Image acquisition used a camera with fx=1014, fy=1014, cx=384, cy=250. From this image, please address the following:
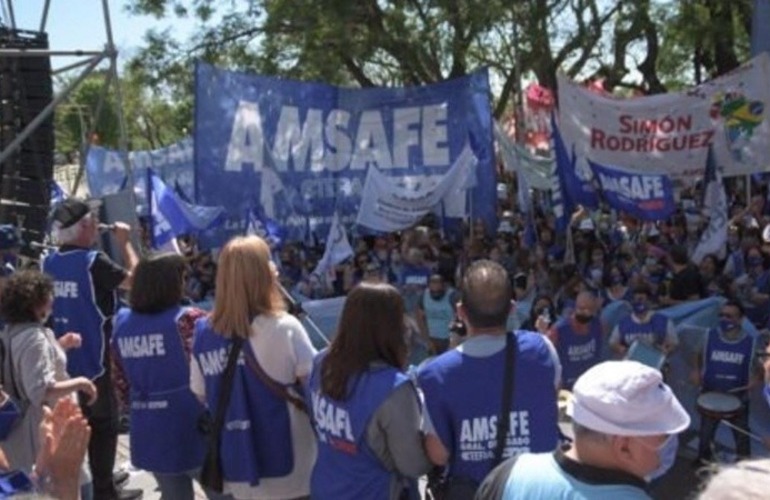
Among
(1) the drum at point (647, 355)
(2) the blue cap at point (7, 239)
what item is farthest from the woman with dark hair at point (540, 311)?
(2) the blue cap at point (7, 239)

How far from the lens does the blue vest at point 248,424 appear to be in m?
3.49

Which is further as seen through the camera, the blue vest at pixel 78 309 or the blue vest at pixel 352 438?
the blue vest at pixel 78 309

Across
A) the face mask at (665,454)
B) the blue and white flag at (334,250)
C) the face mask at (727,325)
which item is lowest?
the face mask at (727,325)

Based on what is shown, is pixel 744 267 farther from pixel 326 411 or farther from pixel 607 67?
pixel 607 67

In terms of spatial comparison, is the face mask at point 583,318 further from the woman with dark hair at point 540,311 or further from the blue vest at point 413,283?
the blue vest at point 413,283

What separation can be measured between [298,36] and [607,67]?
23.5 feet

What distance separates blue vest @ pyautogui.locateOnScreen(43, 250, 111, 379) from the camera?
4781mm

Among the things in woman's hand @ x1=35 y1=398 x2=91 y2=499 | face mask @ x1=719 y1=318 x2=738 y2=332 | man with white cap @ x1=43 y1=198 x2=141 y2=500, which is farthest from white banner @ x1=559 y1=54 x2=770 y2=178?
woman's hand @ x1=35 y1=398 x2=91 y2=499

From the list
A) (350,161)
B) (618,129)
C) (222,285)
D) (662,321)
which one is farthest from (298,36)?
(222,285)

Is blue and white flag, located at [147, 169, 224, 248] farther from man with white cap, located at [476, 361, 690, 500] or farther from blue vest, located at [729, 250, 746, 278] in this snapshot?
man with white cap, located at [476, 361, 690, 500]

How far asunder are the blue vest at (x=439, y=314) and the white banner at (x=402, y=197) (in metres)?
1.41

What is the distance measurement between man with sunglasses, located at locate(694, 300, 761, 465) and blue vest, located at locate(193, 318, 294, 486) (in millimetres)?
4154

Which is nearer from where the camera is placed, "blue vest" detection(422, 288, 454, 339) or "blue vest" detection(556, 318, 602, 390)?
"blue vest" detection(556, 318, 602, 390)

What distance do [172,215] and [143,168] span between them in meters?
8.86
